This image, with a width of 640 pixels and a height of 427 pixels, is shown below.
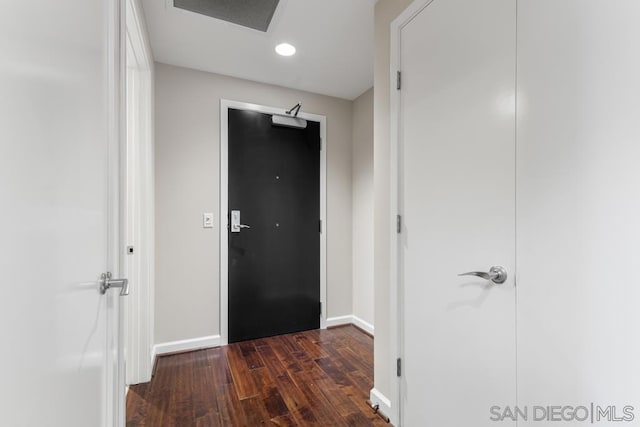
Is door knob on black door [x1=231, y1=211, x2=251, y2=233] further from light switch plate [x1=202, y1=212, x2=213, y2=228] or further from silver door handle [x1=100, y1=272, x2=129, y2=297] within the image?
silver door handle [x1=100, y1=272, x2=129, y2=297]

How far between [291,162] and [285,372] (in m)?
1.79

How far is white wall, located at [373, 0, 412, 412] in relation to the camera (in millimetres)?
1671

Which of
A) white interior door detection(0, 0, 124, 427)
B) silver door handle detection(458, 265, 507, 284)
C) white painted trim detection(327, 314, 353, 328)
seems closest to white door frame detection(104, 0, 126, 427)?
white interior door detection(0, 0, 124, 427)

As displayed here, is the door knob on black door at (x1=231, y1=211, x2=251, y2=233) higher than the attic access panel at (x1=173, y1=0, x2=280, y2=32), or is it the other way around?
the attic access panel at (x1=173, y1=0, x2=280, y2=32)

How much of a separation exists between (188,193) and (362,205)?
5.36 feet

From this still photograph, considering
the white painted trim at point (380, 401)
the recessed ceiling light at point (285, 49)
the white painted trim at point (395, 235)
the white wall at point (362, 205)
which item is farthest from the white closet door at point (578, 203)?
the white wall at point (362, 205)

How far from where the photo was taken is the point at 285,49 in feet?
7.18

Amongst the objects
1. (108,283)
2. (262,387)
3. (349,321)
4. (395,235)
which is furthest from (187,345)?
(395,235)

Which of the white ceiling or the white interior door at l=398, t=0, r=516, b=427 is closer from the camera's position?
the white interior door at l=398, t=0, r=516, b=427

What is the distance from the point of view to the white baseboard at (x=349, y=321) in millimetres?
2920

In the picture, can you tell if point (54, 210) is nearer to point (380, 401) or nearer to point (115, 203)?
point (115, 203)

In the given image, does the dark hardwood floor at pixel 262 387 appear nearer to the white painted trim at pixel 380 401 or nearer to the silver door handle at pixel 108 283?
the white painted trim at pixel 380 401

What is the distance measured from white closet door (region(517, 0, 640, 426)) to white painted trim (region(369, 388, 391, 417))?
86 centimetres

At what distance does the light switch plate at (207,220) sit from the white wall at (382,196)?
58.9 inches
